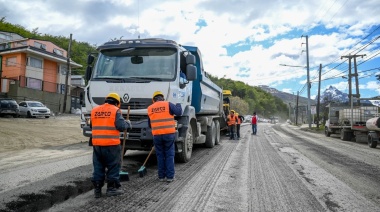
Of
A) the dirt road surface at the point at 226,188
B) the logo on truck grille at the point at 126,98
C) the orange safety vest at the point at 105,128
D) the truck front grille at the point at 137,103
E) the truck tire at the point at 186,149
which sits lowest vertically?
the dirt road surface at the point at 226,188

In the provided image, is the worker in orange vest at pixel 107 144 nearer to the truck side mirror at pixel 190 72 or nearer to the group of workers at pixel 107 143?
the group of workers at pixel 107 143

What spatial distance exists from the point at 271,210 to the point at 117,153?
2.39 m

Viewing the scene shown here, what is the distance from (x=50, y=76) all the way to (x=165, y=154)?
3647 cm

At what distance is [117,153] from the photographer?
15.5ft

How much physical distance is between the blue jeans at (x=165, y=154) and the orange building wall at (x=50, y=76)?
115 feet

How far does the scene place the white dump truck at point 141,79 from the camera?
21.6ft

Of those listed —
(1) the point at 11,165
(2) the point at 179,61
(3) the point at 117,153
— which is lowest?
(1) the point at 11,165

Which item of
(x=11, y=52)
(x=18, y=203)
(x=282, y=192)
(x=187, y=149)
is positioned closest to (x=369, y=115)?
(x=187, y=149)

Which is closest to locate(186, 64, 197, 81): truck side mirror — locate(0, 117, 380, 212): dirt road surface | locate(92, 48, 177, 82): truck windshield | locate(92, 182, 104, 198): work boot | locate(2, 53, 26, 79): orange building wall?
locate(92, 48, 177, 82): truck windshield

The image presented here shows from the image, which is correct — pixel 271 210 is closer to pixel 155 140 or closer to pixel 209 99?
pixel 155 140

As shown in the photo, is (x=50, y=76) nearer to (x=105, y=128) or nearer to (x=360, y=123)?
(x=360, y=123)

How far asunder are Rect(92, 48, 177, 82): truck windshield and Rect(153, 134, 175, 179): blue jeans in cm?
158

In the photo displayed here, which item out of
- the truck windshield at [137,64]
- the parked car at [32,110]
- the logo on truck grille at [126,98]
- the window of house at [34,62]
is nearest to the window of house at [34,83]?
the window of house at [34,62]

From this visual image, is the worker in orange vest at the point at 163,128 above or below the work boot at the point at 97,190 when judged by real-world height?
above
